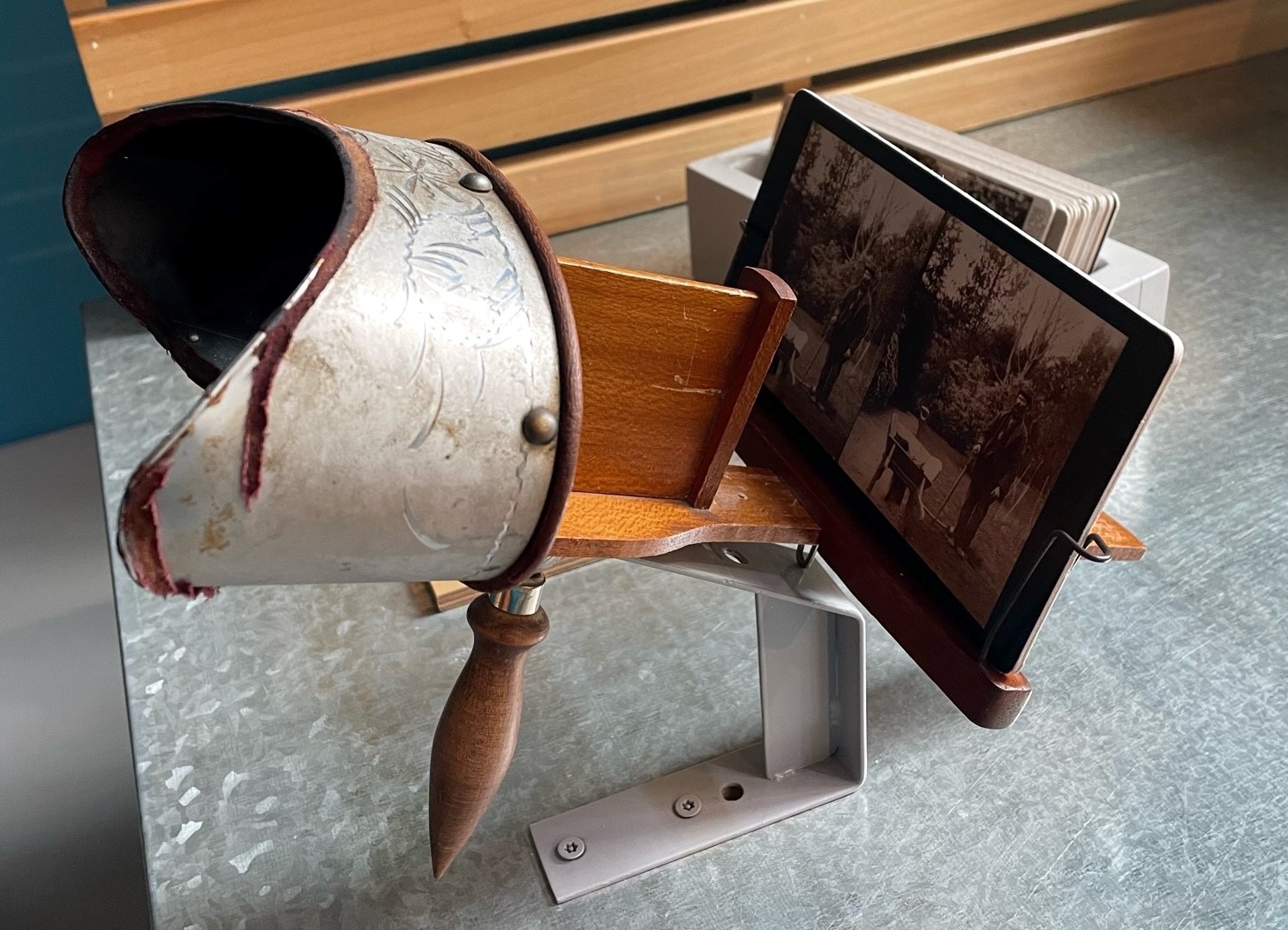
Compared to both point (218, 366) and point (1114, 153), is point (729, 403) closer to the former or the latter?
point (218, 366)

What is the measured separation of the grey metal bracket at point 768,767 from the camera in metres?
0.66

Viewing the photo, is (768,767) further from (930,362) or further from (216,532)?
(216,532)

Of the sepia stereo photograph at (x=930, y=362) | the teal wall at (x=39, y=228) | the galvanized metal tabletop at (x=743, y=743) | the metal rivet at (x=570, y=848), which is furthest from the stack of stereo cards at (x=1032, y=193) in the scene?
the teal wall at (x=39, y=228)

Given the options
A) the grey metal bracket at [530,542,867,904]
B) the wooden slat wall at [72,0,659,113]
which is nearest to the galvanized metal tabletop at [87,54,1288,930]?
the grey metal bracket at [530,542,867,904]

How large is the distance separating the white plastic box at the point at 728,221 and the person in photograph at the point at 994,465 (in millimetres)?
492

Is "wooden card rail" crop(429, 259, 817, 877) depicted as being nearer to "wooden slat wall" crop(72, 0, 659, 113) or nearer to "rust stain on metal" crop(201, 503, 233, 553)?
"rust stain on metal" crop(201, 503, 233, 553)

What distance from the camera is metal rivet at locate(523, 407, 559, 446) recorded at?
0.43m

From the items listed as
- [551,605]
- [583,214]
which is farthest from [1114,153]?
[551,605]

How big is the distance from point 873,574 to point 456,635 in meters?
0.39

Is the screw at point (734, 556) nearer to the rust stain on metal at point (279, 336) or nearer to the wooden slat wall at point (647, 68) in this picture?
the rust stain on metal at point (279, 336)

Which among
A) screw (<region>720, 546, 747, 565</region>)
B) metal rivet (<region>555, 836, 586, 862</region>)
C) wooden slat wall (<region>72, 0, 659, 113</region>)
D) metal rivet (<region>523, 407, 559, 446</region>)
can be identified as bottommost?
metal rivet (<region>555, 836, 586, 862</region>)

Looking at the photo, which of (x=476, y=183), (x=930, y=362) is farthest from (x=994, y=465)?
(x=476, y=183)

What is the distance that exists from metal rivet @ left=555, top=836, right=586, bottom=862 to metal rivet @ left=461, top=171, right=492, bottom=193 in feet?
1.41

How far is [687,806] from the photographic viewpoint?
719 mm
